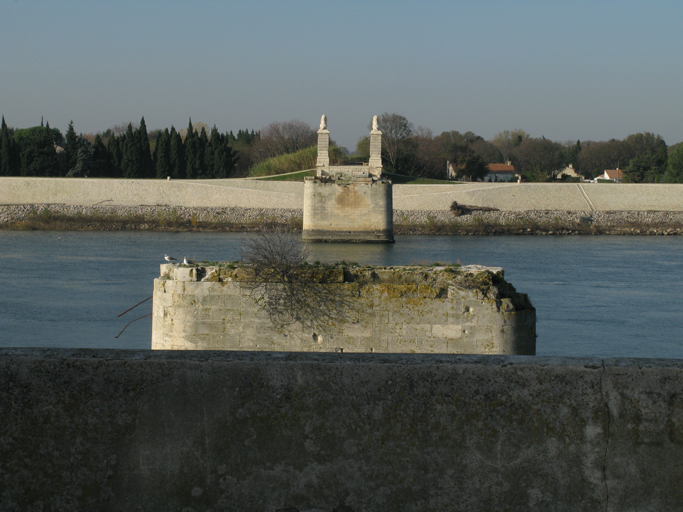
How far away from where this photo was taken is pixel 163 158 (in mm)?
66250

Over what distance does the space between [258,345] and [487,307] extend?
2.80m

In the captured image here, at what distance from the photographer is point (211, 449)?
2332 mm

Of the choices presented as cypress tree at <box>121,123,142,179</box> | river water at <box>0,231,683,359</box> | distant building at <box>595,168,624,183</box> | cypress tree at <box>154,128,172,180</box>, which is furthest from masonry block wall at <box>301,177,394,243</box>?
distant building at <box>595,168,624,183</box>

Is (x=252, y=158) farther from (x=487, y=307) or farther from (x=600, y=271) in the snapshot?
(x=487, y=307)

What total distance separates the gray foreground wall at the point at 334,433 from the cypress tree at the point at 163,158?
66079mm

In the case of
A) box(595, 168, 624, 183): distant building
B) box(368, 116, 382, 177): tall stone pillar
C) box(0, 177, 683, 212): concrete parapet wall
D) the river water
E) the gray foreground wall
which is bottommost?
the river water

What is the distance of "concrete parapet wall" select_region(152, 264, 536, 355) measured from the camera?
28.4 feet

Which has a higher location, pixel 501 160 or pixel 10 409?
pixel 501 160

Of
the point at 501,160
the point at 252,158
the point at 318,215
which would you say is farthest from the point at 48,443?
the point at 501,160

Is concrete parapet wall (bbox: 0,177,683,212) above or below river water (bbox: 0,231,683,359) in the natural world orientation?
above

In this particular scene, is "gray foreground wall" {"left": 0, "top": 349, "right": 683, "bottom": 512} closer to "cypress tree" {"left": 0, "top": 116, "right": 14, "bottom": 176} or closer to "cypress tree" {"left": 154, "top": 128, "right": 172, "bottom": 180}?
"cypress tree" {"left": 154, "top": 128, "right": 172, "bottom": 180}

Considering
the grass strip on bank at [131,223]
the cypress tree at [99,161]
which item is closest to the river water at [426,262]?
the grass strip on bank at [131,223]

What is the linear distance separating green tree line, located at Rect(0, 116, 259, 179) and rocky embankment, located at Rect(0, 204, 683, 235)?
28.1 feet

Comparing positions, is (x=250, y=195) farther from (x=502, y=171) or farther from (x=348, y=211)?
(x=502, y=171)
